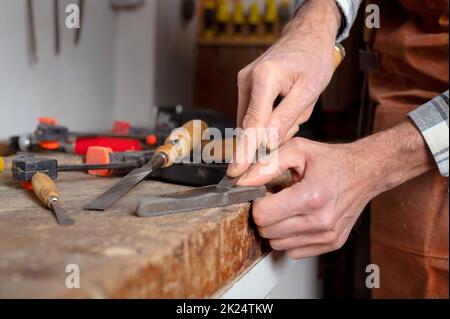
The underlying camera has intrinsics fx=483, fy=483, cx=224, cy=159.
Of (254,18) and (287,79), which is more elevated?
(254,18)

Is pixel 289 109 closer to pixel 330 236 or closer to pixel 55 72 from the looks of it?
pixel 330 236

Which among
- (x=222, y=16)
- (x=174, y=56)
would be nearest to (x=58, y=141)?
(x=174, y=56)

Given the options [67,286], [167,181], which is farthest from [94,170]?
[67,286]

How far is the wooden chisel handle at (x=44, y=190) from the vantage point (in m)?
0.51

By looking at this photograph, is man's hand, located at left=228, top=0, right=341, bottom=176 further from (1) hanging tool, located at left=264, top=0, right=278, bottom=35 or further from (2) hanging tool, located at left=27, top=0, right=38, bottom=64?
(1) hanging tool, located at left=264, top=0, right=278, bottom=35

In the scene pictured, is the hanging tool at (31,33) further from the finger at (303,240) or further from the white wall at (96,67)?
the finger at (303,240)

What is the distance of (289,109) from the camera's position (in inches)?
24.7

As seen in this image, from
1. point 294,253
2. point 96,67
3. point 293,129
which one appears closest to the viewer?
point 294,253

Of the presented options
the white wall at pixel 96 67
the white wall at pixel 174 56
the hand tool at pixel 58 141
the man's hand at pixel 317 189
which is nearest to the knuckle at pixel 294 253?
the man's hand at pixel 317 189

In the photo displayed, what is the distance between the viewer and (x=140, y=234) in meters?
0.41

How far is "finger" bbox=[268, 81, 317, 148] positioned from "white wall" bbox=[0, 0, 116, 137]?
657mm

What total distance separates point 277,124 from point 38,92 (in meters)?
0.73

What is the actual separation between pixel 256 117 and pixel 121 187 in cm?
18

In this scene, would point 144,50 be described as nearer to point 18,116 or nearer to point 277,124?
point 18,116
